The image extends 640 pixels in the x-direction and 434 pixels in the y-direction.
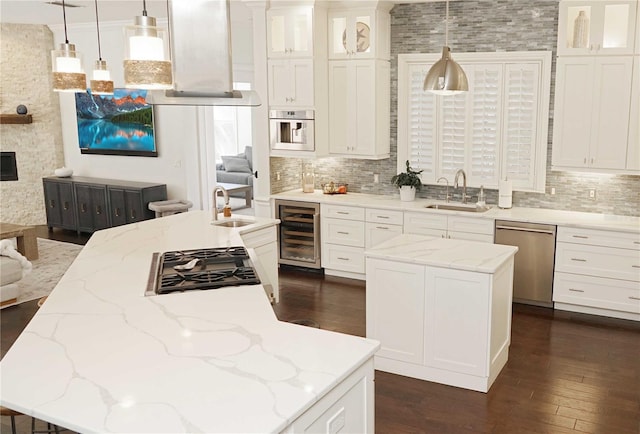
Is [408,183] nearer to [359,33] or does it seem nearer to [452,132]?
[452,132]

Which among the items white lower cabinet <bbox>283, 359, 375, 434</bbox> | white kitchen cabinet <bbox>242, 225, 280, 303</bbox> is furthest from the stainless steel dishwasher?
white lower cabinet <bbox>283, 359, 375, 434</bbox>

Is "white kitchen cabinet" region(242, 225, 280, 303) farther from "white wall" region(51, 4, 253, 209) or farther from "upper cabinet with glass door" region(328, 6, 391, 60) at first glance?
"white wall" region(51, 4, 253, 209)

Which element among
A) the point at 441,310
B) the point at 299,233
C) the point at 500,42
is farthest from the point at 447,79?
the point at 299,233

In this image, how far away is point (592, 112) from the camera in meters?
5.84

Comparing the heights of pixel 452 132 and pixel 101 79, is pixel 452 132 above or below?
below

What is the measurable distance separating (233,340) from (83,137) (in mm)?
8211

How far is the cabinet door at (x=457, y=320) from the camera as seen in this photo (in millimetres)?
4230

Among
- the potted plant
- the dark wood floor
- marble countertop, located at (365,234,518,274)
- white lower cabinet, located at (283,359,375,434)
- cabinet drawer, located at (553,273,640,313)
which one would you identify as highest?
the potted plant

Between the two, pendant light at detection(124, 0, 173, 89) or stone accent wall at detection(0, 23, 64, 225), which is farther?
stone accent wall at detection(0, 23, 64, 225)

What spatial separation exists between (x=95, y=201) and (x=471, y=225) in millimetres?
5790

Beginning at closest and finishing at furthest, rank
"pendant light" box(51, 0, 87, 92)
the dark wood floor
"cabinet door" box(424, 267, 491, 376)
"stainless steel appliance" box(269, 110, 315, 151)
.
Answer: the dark wood floor
"pendant light" box(51, 0, 87, 92)
"cabinet door" box(424, 267, 491, 376)
"stainless steel appliance" box(269, 110, 315, 151)

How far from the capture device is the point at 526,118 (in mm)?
6355

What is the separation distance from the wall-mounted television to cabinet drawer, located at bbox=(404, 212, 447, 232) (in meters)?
4.38

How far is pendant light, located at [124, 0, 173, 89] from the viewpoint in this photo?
120 inches
